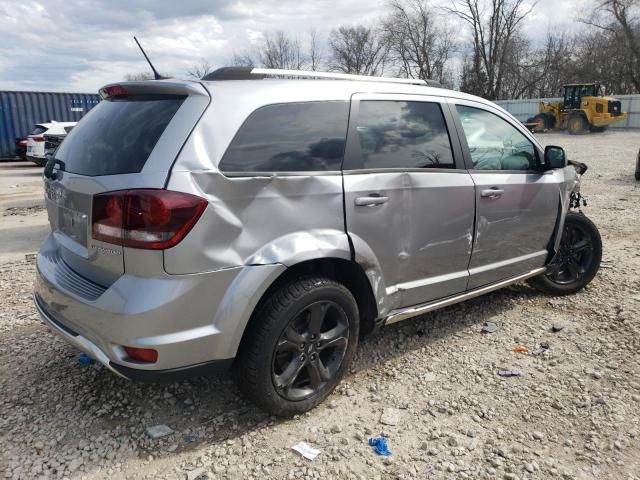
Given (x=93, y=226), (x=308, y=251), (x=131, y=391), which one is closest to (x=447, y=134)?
(x=308, y=251)

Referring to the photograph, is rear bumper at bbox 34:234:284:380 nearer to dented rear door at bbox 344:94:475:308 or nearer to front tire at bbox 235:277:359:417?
front tire at bbox 235:277:359:417

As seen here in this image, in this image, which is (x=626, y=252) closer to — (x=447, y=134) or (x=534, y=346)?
(x=534, y=346)

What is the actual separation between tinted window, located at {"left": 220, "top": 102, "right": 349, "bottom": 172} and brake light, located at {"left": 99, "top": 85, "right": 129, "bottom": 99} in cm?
79

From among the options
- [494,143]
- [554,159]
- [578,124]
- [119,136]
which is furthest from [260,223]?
[578,124]

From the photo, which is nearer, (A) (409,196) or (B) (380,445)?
(B) (380,445)

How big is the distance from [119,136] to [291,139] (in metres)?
0.86

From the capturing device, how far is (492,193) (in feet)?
11.6

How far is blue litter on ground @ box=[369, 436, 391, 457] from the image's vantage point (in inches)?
100

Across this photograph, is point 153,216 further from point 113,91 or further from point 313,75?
point 313,75

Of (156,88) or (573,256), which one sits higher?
(156,88)

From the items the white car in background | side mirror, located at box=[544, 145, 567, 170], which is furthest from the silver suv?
the white car in background

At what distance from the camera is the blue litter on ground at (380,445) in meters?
2.54

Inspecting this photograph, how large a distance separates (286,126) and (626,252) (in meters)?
5.02

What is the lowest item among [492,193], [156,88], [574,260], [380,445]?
[380,445]
